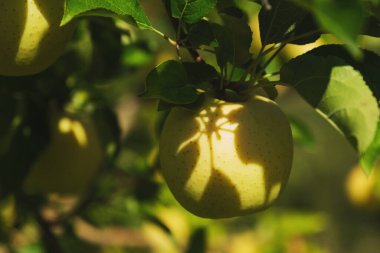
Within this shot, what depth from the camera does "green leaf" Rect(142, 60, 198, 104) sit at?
0.89 metres

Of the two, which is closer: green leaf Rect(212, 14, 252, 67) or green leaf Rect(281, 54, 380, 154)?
green leaf Rect(281, 54, 380, 154)

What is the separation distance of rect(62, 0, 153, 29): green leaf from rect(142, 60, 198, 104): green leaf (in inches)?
2.3

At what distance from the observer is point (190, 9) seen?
92 centimetres

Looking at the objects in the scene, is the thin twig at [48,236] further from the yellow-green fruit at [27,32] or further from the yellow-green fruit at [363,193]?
the yellow-green fruit at [363,193]

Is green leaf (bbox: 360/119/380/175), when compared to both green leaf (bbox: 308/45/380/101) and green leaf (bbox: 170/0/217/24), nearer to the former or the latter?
green leaf (bbox: 308/45/380/101)

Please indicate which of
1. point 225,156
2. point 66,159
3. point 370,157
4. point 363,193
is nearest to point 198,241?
point 66,159

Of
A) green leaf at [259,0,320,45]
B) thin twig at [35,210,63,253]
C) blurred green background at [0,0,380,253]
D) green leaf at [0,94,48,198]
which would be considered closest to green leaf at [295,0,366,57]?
green leaf at [259,0,320,45]

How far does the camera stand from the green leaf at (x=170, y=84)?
0.89 metres

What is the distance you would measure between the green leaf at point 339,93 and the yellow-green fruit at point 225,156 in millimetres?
A: 82

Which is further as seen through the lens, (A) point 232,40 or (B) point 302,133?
(B) point 302,133

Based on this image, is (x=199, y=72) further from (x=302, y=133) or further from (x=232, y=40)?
(x=302, y=133)

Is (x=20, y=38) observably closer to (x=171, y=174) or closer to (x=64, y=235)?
(x=171, y=174)

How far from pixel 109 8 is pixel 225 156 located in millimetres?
238

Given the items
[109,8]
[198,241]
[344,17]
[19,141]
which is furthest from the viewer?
[198,241]
